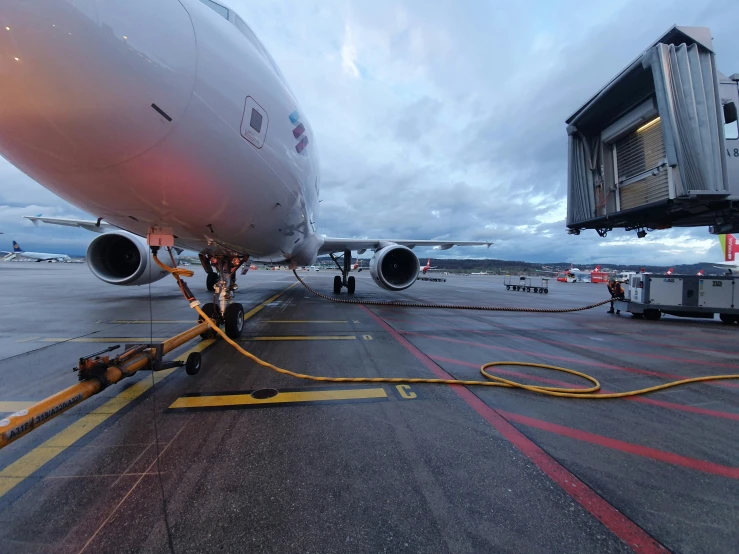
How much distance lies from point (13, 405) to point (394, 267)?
906 cm

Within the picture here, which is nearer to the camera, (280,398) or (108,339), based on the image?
(280,398)

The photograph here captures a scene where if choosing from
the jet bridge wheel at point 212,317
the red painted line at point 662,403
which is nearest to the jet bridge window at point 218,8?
the jet bridge wheel at point 212,317

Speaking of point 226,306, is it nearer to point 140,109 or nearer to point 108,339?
point 108,339

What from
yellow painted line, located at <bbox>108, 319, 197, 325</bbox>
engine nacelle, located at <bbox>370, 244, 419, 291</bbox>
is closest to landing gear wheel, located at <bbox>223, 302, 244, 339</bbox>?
yellow painted line, located at <bbox>108, 319, 197, 325</bbox>

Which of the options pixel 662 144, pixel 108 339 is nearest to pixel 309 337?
pixel 108 339

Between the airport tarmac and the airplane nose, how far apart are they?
199 cm

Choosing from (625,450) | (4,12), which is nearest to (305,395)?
(625,450)

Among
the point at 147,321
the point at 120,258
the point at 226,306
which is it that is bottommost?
the point at 147,321

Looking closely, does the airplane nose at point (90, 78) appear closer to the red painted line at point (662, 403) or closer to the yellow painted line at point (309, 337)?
the yellow painted line at point (309, 337)

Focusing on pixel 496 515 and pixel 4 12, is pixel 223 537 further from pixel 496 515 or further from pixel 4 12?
pixel 4 12

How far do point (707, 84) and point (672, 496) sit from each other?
28.9ft

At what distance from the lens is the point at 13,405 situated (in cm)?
271

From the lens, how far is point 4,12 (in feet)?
4.68

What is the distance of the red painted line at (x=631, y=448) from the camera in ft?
6.74
